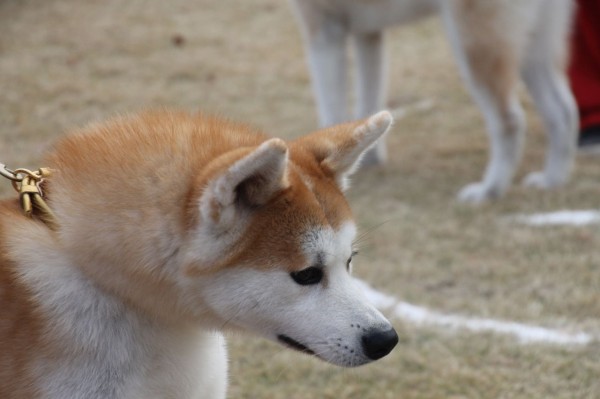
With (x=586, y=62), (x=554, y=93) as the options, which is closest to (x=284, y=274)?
(x=554, y=93)

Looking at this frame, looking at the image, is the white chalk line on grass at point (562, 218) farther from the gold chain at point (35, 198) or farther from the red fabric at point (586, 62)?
the gold chain at point (35, 198)

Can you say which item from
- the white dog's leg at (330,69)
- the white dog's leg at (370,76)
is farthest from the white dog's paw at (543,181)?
the white dog's leg at (330,69)

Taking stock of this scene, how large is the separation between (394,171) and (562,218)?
1233 millimetres

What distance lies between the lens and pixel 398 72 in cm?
771

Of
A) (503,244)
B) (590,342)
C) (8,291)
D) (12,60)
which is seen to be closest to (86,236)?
(8,291)

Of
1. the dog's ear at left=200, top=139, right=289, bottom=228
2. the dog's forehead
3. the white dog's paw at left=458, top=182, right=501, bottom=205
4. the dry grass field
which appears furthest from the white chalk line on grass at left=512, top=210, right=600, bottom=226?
the dog's ear at left=200, top=139, right=289, bottom=228

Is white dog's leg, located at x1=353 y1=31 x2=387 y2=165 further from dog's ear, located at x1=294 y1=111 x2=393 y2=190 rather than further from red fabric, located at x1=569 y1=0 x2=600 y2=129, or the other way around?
dog's ear, located at x1=294 y1=111 x2=393 y2=190

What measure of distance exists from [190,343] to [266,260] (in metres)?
0.34

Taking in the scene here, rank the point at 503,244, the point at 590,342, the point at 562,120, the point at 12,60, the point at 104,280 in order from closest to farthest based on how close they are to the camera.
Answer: the point at 104,280 → the point at 590,342 → the point at 503,244 → the point at 562,120 → the point at 12,60

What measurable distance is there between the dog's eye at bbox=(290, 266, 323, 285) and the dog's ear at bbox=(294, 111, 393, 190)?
340mm

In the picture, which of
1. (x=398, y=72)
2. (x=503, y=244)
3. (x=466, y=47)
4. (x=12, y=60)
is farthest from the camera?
(x=398, y=72)

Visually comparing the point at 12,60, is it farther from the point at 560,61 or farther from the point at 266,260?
the point at 266,260

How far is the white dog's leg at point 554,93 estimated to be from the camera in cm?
522

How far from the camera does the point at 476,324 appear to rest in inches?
141
